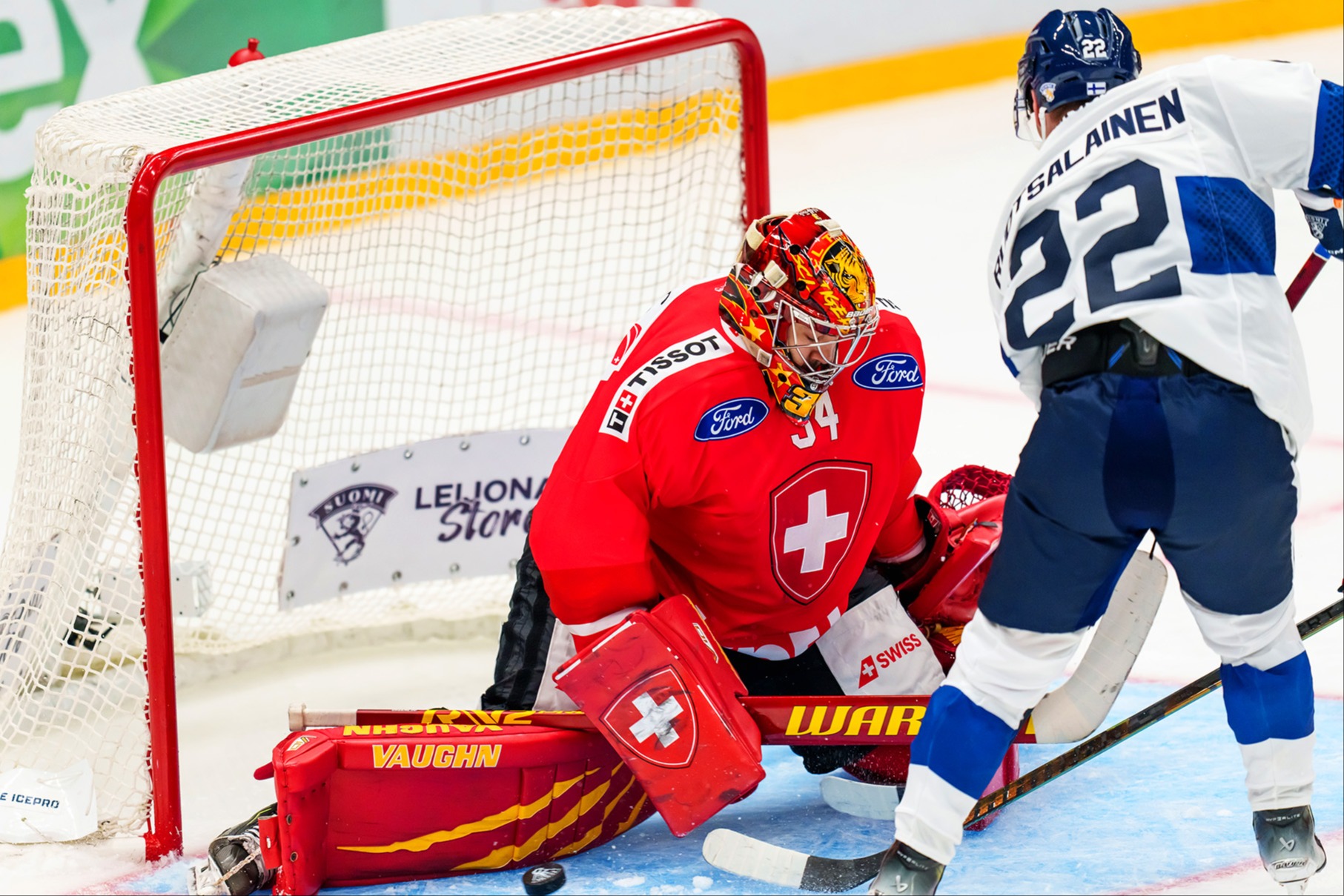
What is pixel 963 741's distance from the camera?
2.17m

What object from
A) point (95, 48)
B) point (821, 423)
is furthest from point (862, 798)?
point (95, 48)

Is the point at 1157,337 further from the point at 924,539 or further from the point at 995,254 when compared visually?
the point at 924,539

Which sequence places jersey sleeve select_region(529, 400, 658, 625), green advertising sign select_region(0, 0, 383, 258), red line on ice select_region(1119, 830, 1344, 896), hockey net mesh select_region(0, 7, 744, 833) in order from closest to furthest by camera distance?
jersey sleeve select_region(529, 400, 658, 625) < red line on ice select_region(1119, 830, 1344, 896) < hockey net mesh select_region(0, 7, 744, 833) < green advertising sign select_region(0, 0, 383, 258)

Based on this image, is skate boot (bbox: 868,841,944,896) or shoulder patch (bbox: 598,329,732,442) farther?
shoulder patch (bbox: 598,329,732,442)

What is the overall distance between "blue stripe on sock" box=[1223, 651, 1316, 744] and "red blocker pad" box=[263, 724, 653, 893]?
92 centimetres

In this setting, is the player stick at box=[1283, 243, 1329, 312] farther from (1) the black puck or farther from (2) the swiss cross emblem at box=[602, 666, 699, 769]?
(1) the black puck

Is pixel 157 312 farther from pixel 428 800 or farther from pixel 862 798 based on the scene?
pixel 862 798

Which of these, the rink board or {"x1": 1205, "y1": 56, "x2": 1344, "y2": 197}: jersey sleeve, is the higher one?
{"x1": 1205, "y1": 56, "x2": 1344, "y2": 197}: jersey sleeve

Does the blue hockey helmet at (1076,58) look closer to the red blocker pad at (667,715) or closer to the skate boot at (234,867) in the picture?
the red blocker pad at (667,715)

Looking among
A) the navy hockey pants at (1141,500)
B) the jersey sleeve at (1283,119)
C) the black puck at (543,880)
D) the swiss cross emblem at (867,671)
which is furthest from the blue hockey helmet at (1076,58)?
the black puck at (543,880)

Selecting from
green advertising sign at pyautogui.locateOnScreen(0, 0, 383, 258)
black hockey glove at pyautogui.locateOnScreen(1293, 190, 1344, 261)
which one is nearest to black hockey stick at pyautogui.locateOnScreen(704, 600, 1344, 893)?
black hockey glove at pyautogui.locateOnScreen(1293, 190, 1344, 261)

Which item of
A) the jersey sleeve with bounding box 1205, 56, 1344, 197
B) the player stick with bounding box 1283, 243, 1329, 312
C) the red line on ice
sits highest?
the jersey sleeve with bounding box 1205, 56, 1344, 197

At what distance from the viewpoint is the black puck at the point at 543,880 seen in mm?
2469

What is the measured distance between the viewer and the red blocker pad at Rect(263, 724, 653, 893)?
2400 millimetres
